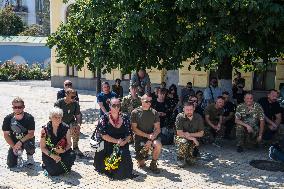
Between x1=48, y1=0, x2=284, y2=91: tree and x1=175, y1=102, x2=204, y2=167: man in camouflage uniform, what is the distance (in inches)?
46.2

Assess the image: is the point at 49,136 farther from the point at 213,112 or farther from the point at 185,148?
the point at 213,112

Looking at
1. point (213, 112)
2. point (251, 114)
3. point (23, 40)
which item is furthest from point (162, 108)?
point (23, 40)

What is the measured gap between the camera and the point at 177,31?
29.7ft

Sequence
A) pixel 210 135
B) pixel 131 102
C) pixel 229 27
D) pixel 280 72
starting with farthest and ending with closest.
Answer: pixel 280 72
pixel 210 135
pixel 131 102
pixel 229 27

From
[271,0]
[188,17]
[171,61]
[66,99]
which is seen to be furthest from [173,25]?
[66,99]

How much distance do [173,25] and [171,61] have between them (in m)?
1.24

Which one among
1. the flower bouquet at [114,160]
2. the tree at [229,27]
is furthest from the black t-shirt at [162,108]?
the flower bouquet at [114,160]

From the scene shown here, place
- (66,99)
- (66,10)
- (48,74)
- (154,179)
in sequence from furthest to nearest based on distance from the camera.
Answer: (48,74) → (66,10) → (66,99) → (154,179)

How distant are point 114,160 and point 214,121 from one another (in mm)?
3437

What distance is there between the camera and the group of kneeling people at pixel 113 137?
7.41m

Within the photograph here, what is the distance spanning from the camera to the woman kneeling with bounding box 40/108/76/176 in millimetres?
7340

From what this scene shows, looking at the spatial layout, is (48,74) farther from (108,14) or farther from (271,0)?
(271,0)

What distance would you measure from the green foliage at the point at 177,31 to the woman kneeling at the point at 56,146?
2.52 meters

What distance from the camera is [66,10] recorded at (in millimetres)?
22297
